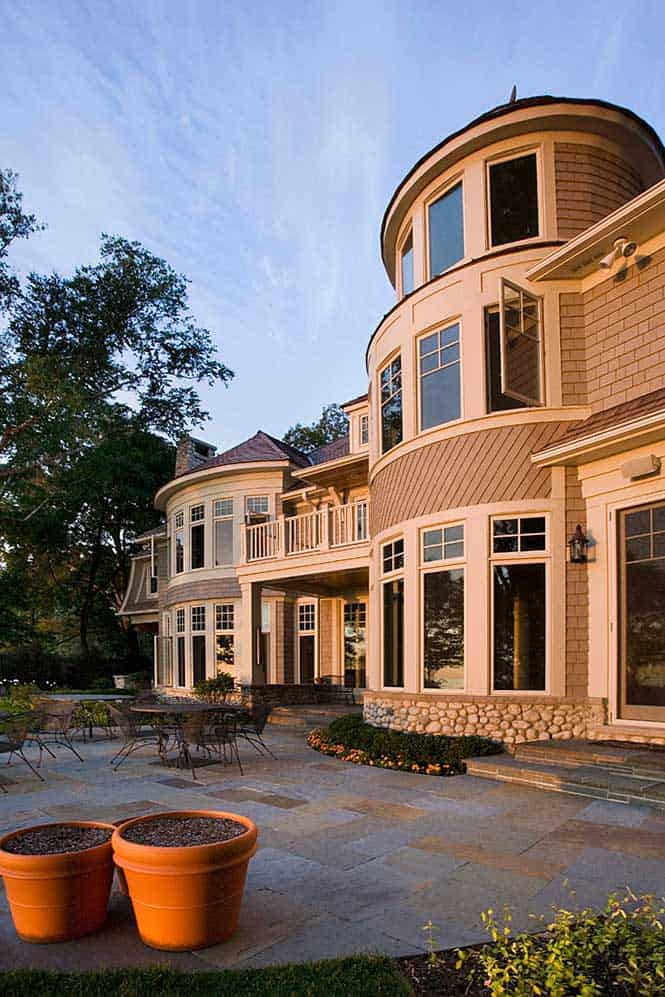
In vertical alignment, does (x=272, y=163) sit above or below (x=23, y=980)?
above

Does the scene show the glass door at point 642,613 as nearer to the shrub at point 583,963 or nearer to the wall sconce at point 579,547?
the wall sconce at point 579,547

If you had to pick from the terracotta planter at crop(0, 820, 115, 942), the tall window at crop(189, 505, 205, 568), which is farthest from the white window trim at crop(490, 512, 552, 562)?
the tall window at crop(189, 505, 205, 568)

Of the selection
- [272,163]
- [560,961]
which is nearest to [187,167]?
[272,163]

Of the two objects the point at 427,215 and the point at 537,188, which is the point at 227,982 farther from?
the point at 427,215

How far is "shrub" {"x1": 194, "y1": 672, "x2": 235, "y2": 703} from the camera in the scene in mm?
17828

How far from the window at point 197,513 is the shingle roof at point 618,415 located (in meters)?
13.7

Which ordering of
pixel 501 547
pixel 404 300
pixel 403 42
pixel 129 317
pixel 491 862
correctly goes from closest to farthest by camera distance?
pixel 491 862, pixel 501 547, pixel 403 42, pixel 404 300, pixel 129 317

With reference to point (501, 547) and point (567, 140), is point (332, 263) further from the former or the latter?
point (501, 547)

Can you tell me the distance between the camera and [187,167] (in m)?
14.8

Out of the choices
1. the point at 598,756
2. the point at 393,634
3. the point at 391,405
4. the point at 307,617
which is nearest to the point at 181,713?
the point at 393,634

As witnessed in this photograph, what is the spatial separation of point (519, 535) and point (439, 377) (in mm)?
2823

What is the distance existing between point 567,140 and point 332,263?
11.1 metres

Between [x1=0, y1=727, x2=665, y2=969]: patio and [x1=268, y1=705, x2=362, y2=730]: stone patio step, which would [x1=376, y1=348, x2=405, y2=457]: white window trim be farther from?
[x1=268, y1=705, x2=362, y2=730]: stone patio step

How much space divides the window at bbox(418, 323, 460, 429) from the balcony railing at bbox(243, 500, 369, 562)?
4587 millimetres
